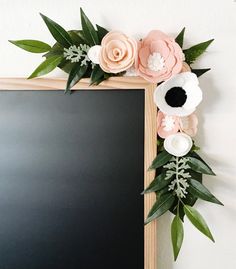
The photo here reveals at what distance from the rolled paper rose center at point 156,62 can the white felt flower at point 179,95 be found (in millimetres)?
46

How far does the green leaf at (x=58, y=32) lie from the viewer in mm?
718

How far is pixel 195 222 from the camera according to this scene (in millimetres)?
681

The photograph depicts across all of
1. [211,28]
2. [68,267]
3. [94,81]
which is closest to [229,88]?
[211,28]

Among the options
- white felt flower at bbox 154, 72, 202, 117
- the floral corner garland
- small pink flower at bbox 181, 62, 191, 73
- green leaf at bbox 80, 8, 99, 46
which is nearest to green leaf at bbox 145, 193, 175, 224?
the floral corner garland

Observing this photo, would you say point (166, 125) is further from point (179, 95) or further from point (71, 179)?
point (71, 179)

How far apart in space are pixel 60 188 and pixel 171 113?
362mm

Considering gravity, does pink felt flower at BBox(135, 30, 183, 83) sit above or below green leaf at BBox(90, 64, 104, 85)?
above

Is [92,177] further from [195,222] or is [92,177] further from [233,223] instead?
[233,223]

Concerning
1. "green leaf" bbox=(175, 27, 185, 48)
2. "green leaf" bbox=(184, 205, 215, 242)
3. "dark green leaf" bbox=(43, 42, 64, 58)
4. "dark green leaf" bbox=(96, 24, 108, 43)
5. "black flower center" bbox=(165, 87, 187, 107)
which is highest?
"dark green leaf" bbox=(96, 24, 108, 43)

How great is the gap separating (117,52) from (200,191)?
42cm

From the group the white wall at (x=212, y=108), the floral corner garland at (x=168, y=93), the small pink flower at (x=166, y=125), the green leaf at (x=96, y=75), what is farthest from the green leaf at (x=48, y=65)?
the small pink flower at (x=166, y=125)

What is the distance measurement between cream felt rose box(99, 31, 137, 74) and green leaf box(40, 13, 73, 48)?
0.33 ft

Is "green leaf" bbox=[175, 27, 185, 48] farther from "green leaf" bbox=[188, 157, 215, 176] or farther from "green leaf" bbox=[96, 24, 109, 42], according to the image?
"green leaf" bbox=[188, 157, 215, 176]

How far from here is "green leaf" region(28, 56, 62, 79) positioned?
2.35 feet
